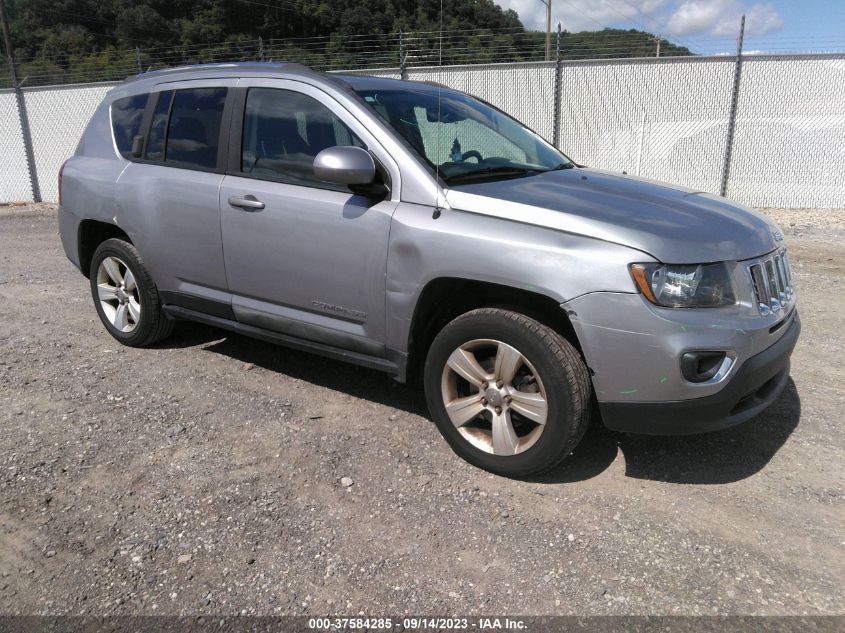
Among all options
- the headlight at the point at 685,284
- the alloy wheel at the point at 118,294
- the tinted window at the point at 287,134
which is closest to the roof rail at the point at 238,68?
the tinted window at the point at 287,134

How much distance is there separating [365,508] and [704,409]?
1495mm

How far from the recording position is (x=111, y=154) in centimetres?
488

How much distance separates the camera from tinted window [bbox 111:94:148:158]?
473 cm

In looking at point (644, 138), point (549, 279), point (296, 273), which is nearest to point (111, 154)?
point (296, 273)

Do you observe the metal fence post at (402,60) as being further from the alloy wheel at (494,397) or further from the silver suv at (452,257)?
the alloy wheel at (494,397)

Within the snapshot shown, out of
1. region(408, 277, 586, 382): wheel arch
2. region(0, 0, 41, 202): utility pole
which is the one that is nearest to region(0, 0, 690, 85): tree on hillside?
region(0, 0, 41, 202): utility pole

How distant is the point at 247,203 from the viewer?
12.9ft

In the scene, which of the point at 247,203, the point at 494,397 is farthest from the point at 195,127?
the point at 494,397

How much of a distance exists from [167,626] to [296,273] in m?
1.92

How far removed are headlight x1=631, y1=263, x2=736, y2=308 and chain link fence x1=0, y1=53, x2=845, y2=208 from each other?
9.59 metres

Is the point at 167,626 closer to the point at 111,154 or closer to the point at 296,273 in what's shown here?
the point at 296,273

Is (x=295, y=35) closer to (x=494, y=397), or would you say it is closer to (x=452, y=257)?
(x=452, y=257)

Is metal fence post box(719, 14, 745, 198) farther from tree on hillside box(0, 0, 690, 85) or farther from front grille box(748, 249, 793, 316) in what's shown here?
front grille box(748, 249, 793, 316)

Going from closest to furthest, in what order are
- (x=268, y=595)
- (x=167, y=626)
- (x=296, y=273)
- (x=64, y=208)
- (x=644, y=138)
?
(x=167, y=626)
(x=268, y=595)
(x=296, y=273)
(x=64, y=208)
(x=644, y=138)
